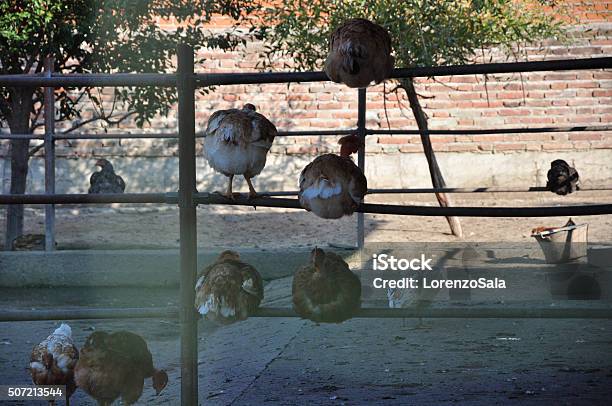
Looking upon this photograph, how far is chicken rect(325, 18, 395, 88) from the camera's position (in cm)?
297

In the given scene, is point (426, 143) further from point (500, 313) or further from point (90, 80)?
point (90, 80)

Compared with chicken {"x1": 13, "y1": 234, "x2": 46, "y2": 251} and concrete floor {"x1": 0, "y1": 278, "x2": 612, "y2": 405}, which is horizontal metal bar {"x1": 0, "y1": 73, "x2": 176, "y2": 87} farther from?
chicken {"x1": 13, "y1": 234, "x2": 46, "y2": 251}

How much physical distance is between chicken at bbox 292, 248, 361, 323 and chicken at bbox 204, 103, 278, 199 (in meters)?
0.33

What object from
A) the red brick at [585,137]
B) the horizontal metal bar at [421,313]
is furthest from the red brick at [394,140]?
the horizontal metal bar at [421,313]

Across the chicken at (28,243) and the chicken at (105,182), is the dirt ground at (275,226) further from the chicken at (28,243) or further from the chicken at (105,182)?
the chicken at (105,182)

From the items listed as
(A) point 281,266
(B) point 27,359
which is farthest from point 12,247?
(B) point 27,359

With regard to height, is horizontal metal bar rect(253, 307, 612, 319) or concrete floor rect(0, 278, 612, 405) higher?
horizontal metal bar rect(253, 307, 612, 319)

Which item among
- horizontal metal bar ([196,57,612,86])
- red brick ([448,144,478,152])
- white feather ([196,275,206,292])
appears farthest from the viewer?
red brick ([448,144,478,152])

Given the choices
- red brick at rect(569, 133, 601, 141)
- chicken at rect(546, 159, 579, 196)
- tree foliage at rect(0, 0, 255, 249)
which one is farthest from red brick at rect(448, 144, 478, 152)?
chicken at rect(546, 159, 579, 196)

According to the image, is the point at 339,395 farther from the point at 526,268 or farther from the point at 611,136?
the point at 611,136

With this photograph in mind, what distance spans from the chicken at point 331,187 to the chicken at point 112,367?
2.97 feet

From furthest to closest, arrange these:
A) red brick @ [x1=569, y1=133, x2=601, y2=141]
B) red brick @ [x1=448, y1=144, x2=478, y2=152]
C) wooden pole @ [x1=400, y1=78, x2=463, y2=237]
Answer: red brick @ [x1=448, y1=144, x2=478, y2=152] → red brick @ [x1=569, y1=133, x2=601, y2=141] → wooden pole @ [x1=400, y1=78, x2=463, y2=237]

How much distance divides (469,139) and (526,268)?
3975mm

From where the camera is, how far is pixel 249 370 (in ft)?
15.7
